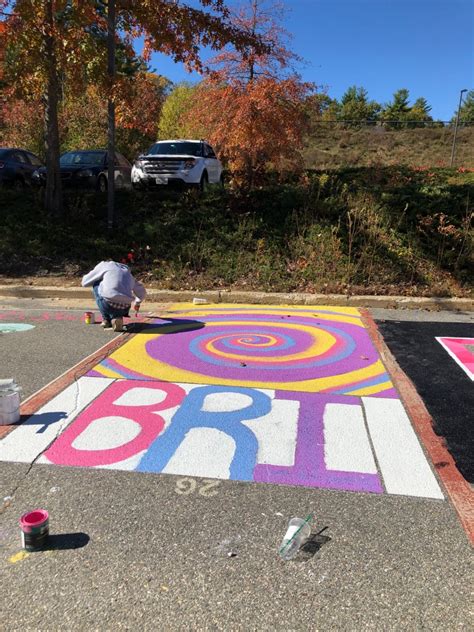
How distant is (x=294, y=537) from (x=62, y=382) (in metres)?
3.01

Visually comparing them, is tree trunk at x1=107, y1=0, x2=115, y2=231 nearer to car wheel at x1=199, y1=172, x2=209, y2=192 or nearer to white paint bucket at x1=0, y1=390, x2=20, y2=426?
car wheel at x1=199, y1=172, x2=209, y2=192

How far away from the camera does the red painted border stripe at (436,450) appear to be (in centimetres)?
286

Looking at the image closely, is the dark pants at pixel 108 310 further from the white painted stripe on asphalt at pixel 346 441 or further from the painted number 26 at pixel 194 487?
the painted number 26 at pixel 194 487

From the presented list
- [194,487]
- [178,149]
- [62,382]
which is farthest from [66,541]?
[178,149]

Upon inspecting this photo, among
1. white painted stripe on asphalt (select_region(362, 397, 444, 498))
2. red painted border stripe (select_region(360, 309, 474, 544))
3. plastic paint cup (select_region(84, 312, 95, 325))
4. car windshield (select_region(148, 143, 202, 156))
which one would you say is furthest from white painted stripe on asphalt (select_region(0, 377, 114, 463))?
car windshield (select_region(148, 143, 202, 156))

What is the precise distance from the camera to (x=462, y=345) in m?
6.32

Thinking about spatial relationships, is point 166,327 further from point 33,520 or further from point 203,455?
point 33,520

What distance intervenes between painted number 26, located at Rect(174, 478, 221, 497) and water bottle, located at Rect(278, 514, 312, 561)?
0.56 m

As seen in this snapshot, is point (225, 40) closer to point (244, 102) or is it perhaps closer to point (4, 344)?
point (244, 102)

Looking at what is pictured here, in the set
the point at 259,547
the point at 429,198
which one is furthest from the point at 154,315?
the point at 429,198

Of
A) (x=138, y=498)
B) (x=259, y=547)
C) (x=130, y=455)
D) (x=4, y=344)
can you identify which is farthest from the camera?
(x=4, y=344)

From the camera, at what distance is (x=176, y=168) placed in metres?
12.5

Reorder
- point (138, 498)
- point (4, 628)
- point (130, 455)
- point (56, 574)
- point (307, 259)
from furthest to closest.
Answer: point (307, 259)
point (130, 455)
point (138, 498)
point (56, 574)
point (4, 628)

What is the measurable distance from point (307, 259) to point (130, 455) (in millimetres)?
7336
